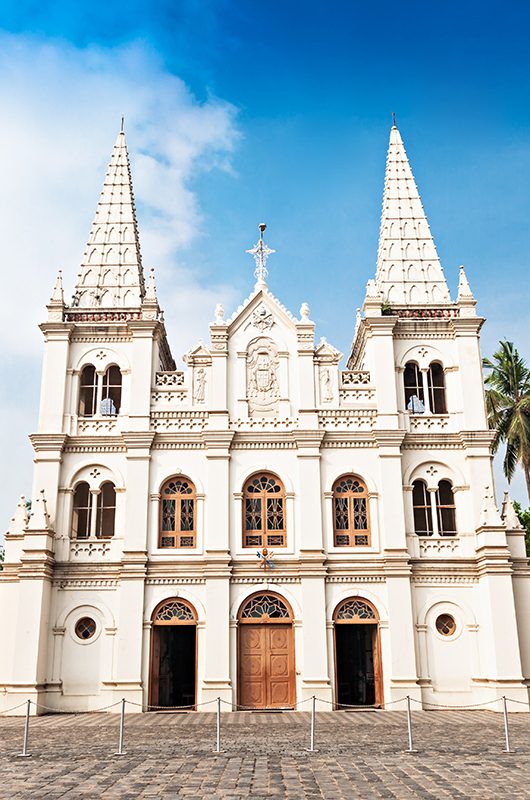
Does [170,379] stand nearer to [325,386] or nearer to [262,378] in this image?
[262,378]

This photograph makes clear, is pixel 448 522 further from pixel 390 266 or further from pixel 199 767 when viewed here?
pixel 199 767

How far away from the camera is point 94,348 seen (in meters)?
30.5

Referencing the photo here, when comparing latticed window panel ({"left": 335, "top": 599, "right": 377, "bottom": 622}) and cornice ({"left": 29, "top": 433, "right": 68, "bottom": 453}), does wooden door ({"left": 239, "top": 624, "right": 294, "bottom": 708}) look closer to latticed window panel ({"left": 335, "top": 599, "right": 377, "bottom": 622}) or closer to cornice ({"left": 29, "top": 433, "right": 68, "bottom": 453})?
latticed window panel ({"left": 335, "top": 599, "right": 377, "bottom": 622})

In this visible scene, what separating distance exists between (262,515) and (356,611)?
4.53m

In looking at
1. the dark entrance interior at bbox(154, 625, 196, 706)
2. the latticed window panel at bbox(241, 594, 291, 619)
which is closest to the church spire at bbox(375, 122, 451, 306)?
the latticed window panel at bbox(241, 594, 291, 619)

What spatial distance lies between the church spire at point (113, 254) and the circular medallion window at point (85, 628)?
11.7 metres

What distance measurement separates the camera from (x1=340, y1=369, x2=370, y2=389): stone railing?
30.0 metres

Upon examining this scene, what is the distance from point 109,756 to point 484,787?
7.44m

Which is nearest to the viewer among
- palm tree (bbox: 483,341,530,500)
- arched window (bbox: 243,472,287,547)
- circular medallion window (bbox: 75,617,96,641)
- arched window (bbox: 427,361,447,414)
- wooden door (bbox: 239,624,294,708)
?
wooden door (bbox: 239,624,294,708)

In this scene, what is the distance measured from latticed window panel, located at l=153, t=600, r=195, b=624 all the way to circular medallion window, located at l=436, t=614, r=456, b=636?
8.28 metres

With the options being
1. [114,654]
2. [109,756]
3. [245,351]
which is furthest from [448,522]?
[109,756]

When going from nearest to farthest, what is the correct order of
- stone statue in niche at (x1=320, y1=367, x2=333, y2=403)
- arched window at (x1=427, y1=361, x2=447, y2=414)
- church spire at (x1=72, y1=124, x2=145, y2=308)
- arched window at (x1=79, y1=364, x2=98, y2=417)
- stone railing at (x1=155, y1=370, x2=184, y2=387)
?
stone statue in niche at (x1=320, y1=367, x2=333, y2=403) → stone railing at (x1=155, y1=370, x2=184, y2=387) → arched window at (x1=79, y1=364, x2=98, y2=417) → arched window at (x1=427, y1=361, x2=447, y2=414) → church spire at (x1=72, y1=124, x2=145, y2=308)

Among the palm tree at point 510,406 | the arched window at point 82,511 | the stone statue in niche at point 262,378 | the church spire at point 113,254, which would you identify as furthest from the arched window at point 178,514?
the palm tree at point 510,406

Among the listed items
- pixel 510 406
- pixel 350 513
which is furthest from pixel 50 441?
pixel 510 406
